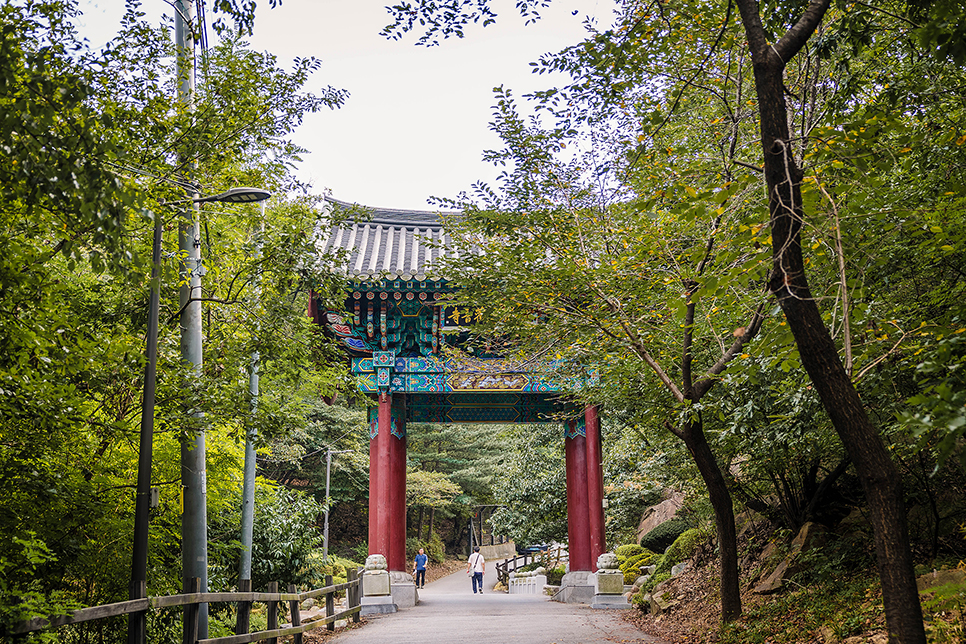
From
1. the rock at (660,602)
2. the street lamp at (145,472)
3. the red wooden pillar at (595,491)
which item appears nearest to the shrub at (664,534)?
the red wooden pillar at (595,491)

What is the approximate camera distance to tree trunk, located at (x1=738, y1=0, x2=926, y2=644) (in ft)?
13.1

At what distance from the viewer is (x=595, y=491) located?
16.0 meters

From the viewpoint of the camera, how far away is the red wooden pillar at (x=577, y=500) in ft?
52.9

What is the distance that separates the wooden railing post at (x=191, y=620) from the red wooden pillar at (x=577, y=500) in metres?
10.4

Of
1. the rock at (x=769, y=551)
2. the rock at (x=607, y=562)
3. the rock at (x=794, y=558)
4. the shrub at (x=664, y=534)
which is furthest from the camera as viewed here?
the shrub at (x=664, y=534)

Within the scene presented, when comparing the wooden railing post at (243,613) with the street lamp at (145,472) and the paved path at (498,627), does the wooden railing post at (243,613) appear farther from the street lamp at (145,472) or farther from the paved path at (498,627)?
the paved path at (498,627)

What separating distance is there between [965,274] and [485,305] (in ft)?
16.7

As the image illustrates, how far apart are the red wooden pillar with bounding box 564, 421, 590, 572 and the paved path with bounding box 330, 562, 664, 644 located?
1006 mm

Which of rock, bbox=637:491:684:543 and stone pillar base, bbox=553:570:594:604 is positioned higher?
rock, bbox=637:491:684:543

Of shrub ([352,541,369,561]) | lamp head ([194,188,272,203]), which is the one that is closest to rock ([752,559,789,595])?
Answer: lamp head ([194,188,272,203])

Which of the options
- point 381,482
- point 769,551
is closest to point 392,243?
point 381,482

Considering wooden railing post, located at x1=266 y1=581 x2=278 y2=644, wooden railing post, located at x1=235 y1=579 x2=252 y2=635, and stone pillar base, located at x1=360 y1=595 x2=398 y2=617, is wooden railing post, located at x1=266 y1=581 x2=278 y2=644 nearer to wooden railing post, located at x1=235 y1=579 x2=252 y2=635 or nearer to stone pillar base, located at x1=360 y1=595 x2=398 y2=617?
wooden railing post, located at x1=235 y1=579 x2=252 y2=635

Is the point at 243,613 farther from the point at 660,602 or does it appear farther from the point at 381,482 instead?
the point at 381,482

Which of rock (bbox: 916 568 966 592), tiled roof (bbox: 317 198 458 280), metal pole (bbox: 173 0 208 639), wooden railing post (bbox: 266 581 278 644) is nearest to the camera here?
rock (bbox: 916 568 966 592)
